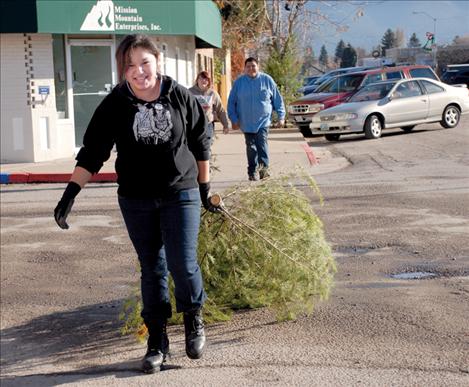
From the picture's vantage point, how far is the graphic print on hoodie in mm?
4453

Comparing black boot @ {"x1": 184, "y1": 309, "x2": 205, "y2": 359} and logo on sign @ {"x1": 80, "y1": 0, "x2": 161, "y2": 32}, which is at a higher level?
logo on sign @ {"x1": 80, "y1": 0, "x2": 161, "y2": 32}

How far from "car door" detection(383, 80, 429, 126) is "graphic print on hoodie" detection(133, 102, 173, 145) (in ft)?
57.8

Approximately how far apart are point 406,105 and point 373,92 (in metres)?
Result: 0.95

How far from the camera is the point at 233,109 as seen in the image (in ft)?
42.2

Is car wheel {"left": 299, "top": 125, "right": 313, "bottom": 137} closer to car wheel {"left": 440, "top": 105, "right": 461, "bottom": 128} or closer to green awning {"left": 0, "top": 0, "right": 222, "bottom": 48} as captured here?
car wheel {"left": 440, "top": 105, "right": 461, "bottom": 128}

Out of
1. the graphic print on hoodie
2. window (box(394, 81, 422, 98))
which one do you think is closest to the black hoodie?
the graphic print on hoodie

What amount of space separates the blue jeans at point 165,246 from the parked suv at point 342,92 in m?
19.7

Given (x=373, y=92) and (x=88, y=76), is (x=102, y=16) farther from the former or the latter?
(x=373, y=92)

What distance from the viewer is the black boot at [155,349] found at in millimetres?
4727

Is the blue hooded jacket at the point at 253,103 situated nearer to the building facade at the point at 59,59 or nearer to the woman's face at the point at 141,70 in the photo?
the building facade at the point at 59,59

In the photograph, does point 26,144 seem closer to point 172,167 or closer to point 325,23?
point 172,167

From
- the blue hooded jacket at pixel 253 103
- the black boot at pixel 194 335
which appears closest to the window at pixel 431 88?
the blue hooded jacket at pixel 253 103

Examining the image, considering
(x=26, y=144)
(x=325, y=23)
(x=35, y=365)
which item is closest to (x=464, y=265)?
(x=35, y=365)

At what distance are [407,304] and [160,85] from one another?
102 inches
